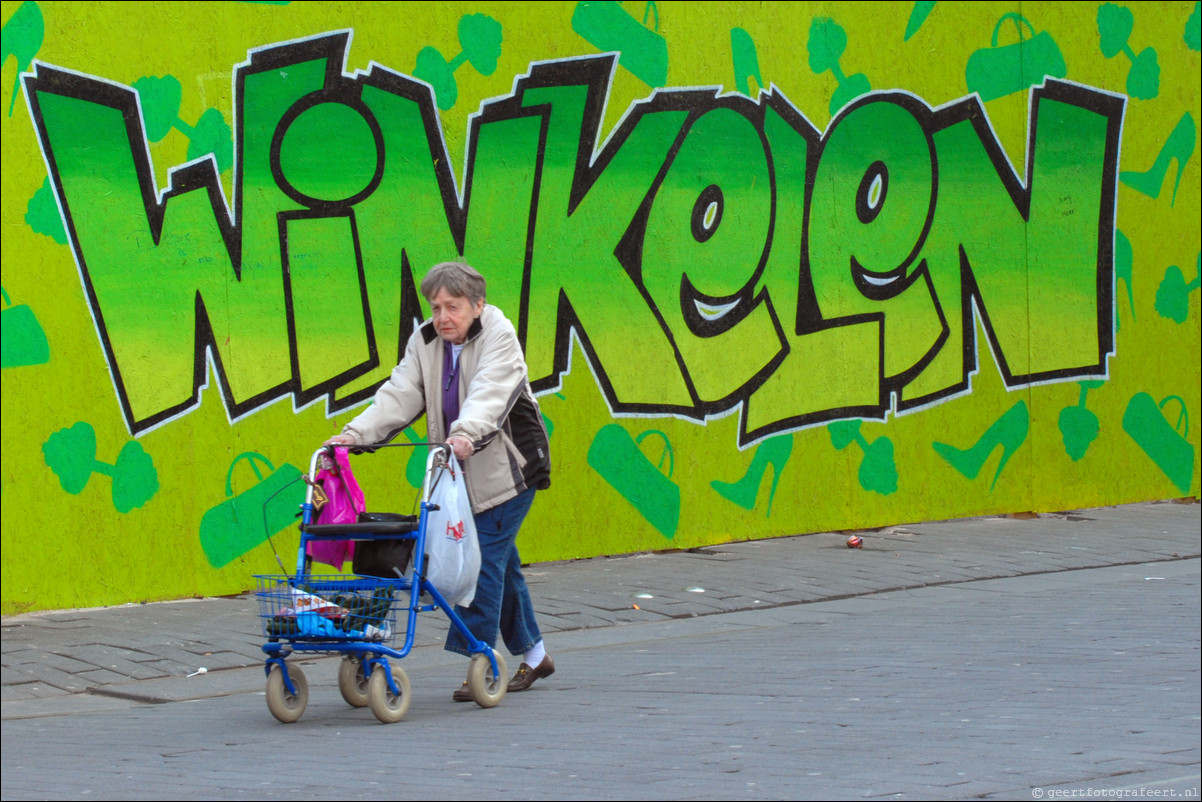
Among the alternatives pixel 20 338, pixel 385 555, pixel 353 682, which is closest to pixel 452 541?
pixel 385 555

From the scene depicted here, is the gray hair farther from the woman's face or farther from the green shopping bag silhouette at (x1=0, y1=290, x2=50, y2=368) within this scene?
the green shopping bag silhouette at (x1=0, y1=290, x2=50, y2=368)

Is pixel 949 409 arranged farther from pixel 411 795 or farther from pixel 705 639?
pixel 411 795

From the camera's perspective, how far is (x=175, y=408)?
9.72 metres

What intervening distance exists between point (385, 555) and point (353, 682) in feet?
2.13

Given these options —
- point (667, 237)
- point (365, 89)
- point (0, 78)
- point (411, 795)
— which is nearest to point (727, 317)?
point (667, 237)

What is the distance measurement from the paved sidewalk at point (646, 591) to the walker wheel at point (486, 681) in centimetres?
142

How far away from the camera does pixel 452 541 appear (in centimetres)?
658

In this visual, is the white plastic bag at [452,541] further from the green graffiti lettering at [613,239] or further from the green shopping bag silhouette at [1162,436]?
the green shopping bag silhouette at [1162,436]

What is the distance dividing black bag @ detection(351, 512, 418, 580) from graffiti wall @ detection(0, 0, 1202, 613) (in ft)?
8.83

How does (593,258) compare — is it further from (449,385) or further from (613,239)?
(449,385)

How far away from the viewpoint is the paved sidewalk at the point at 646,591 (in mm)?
7887

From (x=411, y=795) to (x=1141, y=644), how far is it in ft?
13.7

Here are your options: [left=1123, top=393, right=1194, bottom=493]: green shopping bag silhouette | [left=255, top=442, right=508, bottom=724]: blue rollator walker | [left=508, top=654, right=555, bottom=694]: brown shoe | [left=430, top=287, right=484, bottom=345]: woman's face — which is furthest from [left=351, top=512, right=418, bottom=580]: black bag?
[left=1123, top=393, right=1194, bottom=493]: green shopping bag silhouette

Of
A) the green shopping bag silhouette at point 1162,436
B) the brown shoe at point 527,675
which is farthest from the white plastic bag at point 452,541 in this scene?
the green shopping bag silhouette at point 1162,436
